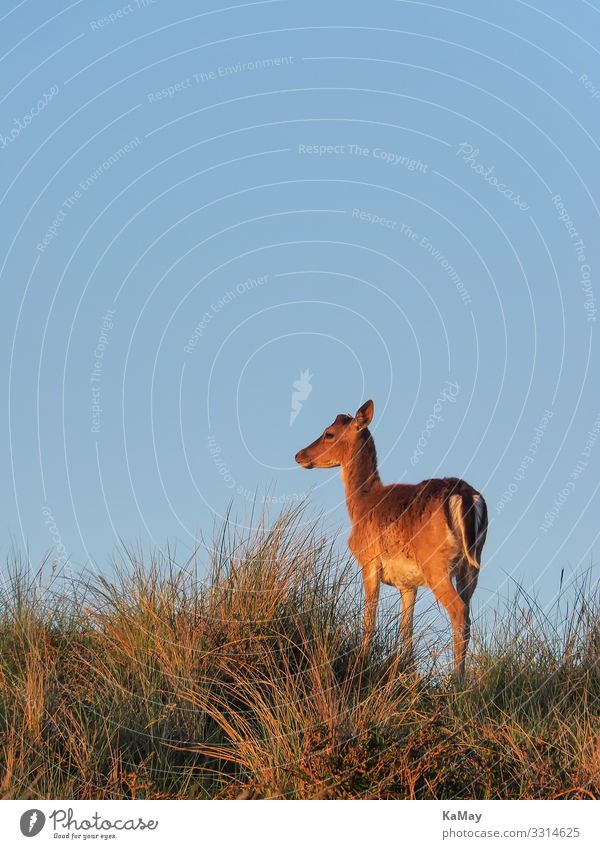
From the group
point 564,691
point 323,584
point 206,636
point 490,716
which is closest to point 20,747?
point 206,636

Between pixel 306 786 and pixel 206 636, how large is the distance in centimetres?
218

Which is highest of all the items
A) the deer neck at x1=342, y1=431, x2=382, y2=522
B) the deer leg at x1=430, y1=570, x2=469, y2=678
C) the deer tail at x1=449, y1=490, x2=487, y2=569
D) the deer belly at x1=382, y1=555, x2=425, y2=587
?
the deer neck at x1=342, y1=431, x2=382, y2=522

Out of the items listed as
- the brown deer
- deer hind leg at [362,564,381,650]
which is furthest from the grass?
the brown deer

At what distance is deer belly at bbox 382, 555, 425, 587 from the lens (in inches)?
502

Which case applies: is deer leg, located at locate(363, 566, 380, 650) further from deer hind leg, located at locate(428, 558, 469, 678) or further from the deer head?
the deer head

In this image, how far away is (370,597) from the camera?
1195cm

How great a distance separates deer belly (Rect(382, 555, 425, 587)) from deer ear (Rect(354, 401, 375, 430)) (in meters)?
2.04

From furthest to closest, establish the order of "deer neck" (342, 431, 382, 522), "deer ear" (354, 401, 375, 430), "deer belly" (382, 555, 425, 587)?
"deer neck" (342, 431, 382, 522) → "deer ear" (354, 401, 375, 430) → "deer belly" (382, 555, 425, 587)

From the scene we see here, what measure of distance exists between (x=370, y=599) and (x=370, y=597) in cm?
27

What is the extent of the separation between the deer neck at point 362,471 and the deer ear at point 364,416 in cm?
29
